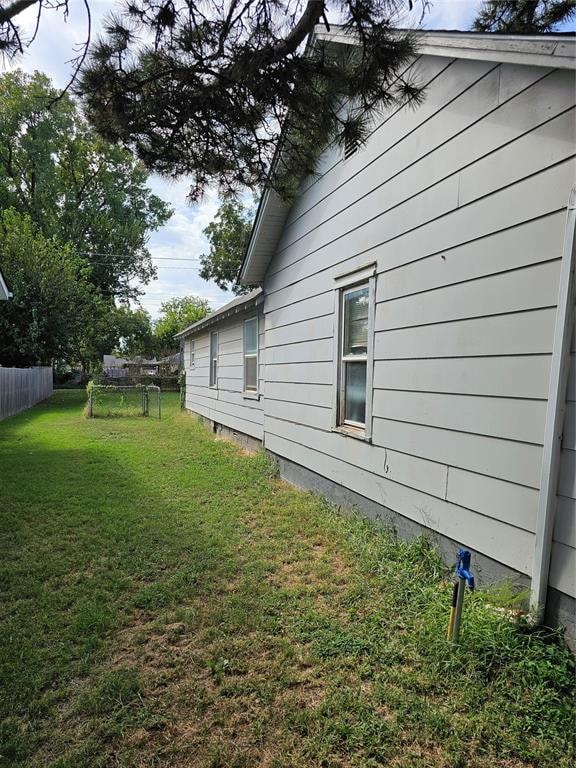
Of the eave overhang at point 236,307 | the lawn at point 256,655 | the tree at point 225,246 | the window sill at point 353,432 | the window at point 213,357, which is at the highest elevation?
the tree at point 225,246

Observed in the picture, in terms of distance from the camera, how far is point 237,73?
2.45 meters

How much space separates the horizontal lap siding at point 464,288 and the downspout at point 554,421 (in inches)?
2.7

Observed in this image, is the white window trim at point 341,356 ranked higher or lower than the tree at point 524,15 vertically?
lower

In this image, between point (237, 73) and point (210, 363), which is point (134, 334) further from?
point (237, 73)

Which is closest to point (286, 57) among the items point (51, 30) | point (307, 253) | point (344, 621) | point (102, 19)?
point (102, 19)

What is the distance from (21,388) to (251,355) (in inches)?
409

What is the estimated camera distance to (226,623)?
111 inches

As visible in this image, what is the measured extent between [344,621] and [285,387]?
12.6 feet

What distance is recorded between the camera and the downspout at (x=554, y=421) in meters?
2.23

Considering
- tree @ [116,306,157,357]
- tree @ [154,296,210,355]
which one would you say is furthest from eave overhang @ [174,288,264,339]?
tree @ [116,306,157,357]

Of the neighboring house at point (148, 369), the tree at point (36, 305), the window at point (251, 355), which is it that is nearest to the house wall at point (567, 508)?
the window at point (251, 355)

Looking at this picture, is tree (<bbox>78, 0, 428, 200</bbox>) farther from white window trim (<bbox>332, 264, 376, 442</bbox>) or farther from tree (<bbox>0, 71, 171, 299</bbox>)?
tree (<bbox>0, 71, 171, 299</bbox>)

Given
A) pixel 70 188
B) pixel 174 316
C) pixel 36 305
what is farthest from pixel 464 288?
pixel 70 188

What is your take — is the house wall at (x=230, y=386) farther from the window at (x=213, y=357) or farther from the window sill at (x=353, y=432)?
the window sill at (x=353, y=432)
